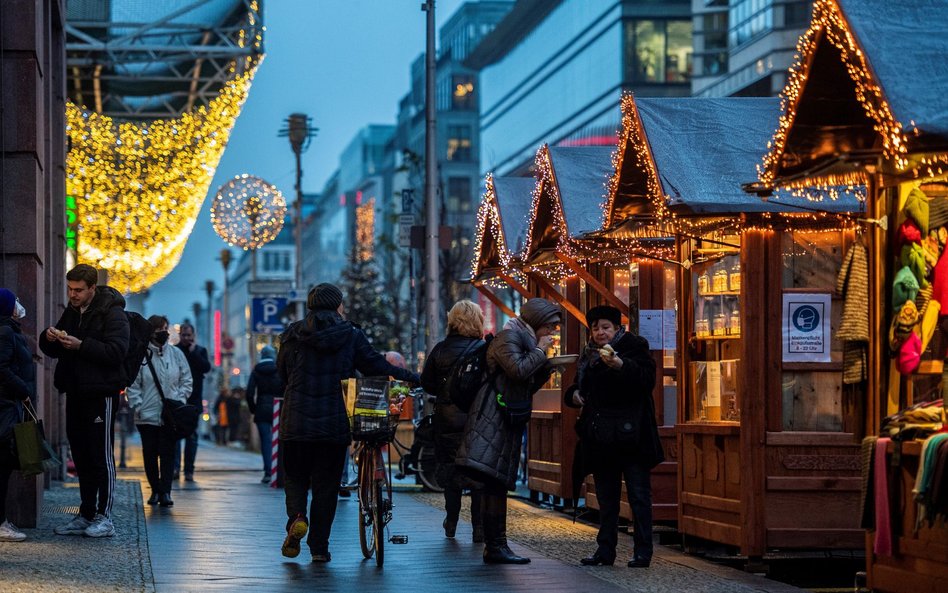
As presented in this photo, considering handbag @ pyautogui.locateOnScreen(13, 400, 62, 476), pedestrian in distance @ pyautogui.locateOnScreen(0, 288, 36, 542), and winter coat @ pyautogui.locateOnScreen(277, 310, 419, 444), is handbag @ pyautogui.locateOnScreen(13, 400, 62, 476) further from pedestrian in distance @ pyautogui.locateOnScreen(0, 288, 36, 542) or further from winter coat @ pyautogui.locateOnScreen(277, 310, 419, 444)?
winter coat @ pyautogui.locateOnScreen(277, 310, 419, 444)

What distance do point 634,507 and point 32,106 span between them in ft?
20.5

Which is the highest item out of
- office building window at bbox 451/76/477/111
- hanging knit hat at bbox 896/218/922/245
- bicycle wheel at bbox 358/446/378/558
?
office building window at bbox 451/76/477/111

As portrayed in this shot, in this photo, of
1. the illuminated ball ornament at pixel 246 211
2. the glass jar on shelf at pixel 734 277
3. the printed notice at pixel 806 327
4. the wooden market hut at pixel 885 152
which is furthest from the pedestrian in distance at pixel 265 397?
the wooden market hut at pixel 885 152

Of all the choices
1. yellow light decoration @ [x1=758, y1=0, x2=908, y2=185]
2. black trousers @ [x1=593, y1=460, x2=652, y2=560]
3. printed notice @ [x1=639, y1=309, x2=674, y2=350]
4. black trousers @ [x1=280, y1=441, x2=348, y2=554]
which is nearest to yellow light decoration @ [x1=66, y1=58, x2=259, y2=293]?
printed notice @ [x1=639, y1=309, x2=674, y2=350]

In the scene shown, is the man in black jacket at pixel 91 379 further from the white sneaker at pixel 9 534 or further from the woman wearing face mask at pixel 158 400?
the woman wearing face mask at pixel 158 400

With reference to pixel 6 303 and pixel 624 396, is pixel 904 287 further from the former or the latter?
pixel 6 303

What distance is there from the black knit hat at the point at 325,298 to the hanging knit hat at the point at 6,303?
7.02 feet

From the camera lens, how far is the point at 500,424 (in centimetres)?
1328

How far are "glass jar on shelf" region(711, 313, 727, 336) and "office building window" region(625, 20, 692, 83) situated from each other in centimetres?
6302

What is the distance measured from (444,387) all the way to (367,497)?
5.85 feet

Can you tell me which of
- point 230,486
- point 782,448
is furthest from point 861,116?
point 230,486

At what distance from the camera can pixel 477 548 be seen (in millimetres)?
14844

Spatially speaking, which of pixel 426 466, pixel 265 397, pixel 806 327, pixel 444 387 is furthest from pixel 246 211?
pixel 806 327

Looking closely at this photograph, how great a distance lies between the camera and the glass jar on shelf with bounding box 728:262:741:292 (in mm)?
14883
